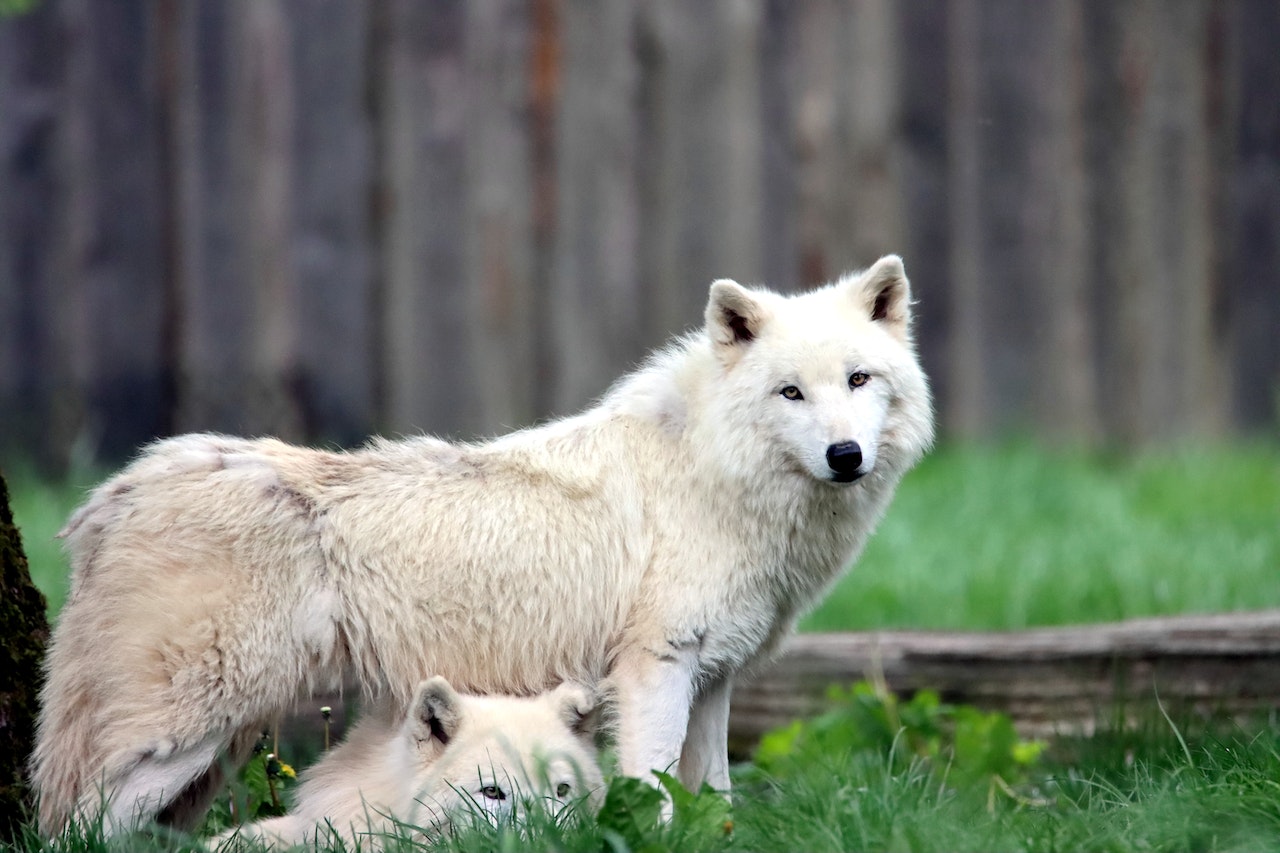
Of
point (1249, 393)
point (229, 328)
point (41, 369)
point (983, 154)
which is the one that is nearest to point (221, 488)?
point (229, 328)

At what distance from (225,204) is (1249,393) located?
24.9ft

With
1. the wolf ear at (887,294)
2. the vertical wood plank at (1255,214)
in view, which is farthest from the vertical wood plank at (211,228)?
the vertical wood plank at (1255,214)


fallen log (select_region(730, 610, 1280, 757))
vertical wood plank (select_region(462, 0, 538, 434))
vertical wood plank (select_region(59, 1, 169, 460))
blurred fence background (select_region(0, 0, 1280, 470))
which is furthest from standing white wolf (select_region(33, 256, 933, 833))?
vertical wood plank (select_region(59, 1, 169, 460))

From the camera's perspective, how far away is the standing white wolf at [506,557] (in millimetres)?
4082

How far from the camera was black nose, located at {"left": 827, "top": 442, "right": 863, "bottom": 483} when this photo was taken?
167 inches

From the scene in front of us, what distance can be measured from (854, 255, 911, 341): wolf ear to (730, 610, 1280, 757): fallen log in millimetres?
1283

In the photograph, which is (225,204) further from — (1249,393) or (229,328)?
(1249,393)

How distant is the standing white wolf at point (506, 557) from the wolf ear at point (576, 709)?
0.11 meters

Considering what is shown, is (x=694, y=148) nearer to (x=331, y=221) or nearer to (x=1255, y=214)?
(x=331, y=221)

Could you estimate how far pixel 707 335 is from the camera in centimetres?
480

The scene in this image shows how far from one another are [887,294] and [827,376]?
1.69 feet

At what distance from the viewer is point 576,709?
14.0 ft

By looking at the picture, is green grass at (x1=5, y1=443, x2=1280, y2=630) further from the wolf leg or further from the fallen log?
the wolf leg

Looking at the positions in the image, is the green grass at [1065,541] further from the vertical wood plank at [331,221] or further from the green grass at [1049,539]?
the vertical wood plank at [331,221]
